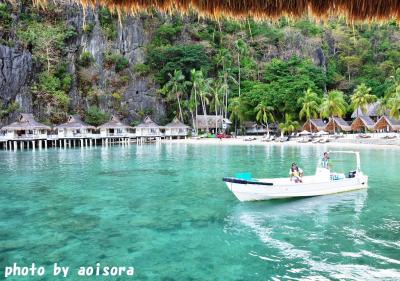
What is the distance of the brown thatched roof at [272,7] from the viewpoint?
3.64 meters

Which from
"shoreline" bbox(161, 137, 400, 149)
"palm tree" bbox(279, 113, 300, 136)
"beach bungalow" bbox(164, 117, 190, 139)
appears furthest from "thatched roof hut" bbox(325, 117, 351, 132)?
"beach bungalow" bbox(164, 117, 190, 139)

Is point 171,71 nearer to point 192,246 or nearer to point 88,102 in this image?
point 88,102

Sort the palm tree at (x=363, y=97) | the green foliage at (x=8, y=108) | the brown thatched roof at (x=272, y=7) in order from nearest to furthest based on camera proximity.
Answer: the brown thatched roof at (x=272, y=7)
the palm tree at (x=363, y=97)
the green foliage at (x=8, y=108)

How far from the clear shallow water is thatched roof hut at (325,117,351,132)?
99.5 feet

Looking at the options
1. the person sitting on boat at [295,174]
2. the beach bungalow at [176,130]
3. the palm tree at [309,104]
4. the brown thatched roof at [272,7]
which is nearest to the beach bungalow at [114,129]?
the beach bungalow at [176,130]

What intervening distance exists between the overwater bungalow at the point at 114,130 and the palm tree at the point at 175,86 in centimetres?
836

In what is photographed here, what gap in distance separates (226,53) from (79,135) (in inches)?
983

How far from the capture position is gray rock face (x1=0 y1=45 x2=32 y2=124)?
47.0 metres

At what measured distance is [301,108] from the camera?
4922cm

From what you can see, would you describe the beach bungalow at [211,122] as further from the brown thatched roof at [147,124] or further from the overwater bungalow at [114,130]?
the overwater bungalow at [114,130]

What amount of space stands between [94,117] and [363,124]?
35091mm

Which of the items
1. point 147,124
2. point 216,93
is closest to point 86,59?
point 147,124

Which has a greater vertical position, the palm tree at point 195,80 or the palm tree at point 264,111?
the palm tree at point 195,80

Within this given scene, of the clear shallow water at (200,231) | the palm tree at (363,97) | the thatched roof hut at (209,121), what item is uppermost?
the palm tree at (363,97)
